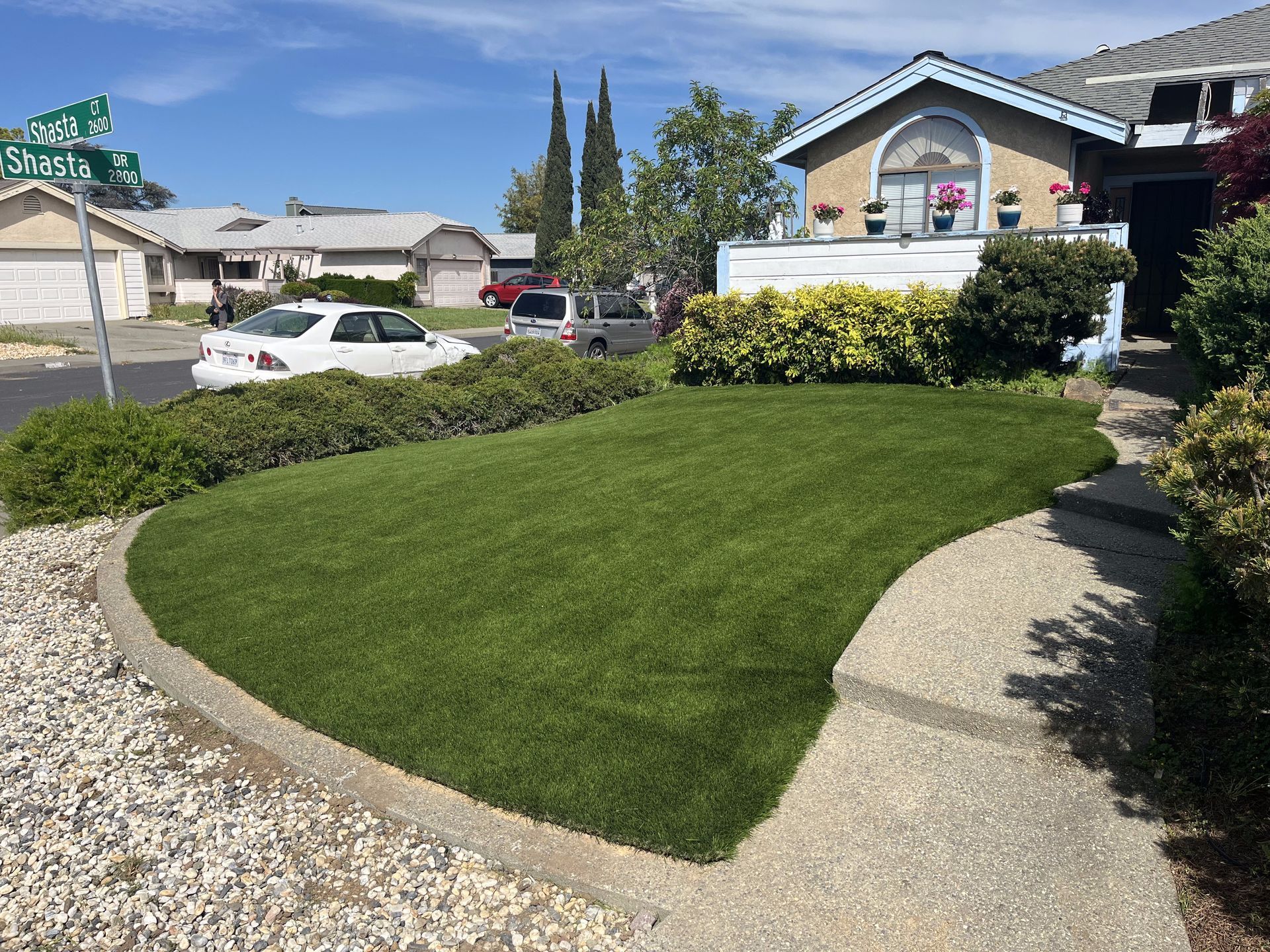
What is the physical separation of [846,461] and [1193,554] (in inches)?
134

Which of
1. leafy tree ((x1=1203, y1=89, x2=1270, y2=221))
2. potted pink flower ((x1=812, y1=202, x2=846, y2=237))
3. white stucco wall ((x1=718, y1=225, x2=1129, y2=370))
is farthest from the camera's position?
potted pink flower ((x1=812, y1=202, x2=846, y2=237))

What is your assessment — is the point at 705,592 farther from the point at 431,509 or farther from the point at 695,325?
the point at 695,325

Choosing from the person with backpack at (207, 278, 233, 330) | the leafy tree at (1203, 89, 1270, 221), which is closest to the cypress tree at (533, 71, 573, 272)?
the person with backpack at (207, 278, 233, 330)

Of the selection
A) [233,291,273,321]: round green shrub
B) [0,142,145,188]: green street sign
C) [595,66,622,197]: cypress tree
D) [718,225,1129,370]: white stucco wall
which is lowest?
[233,291,273,321]: round green shrub

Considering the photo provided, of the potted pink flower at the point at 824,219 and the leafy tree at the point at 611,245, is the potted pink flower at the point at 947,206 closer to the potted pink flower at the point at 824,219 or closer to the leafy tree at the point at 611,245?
the potted pink flower at the point at 824,219

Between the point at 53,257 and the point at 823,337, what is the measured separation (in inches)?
1375

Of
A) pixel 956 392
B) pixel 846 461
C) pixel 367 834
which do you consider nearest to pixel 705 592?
pixel 367 834

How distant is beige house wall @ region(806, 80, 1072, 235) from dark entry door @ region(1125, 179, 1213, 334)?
2017 millimetres

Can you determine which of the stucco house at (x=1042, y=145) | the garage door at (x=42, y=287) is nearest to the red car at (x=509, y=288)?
the garage door at (x=42, y=287)

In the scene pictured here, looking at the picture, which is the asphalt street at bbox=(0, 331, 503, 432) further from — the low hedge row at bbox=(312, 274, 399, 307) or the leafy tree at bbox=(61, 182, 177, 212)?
the leafy tree at bbox=(61, 182, 177, 212)

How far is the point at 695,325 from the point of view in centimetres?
1316

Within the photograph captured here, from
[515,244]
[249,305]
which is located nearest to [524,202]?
[515,244]

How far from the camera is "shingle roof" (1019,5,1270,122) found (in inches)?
573

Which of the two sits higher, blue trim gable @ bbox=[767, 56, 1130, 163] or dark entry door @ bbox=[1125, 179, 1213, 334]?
blue trim gable @ bbox=[767, 56, 1130, 163]
